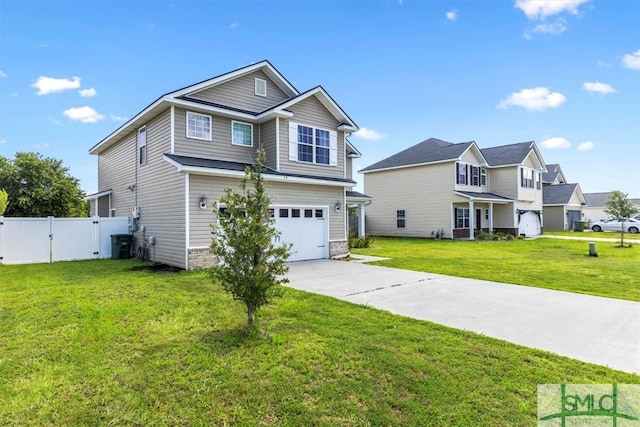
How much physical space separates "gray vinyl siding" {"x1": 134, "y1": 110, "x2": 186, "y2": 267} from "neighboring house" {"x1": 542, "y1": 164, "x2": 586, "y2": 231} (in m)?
37.5

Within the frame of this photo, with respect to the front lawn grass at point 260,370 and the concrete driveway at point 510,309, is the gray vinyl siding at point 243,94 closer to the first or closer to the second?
the concrete driveway at point 510,309

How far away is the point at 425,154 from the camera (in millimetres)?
27594

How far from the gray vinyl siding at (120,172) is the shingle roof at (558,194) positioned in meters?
38.3

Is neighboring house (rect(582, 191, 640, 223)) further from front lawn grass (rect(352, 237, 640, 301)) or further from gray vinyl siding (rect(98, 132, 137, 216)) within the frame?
gray vinyl siding (rect(98, 132, 137, 216))

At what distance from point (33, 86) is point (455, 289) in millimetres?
17047

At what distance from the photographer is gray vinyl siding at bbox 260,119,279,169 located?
1366cm

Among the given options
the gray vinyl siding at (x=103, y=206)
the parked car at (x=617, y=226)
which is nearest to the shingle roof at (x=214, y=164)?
the gray vinyl siding at (x=103, y=206)

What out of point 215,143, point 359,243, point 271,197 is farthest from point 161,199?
point 359,243

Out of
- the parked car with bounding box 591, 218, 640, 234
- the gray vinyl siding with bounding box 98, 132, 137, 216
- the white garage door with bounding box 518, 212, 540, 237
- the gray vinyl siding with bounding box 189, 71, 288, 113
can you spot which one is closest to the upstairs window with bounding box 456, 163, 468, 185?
the white garage door with bounding box 518, 212, 540, 237

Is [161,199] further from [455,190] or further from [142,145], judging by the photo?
[455,190]

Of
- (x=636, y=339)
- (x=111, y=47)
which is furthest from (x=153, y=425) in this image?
(x=111, y=47)

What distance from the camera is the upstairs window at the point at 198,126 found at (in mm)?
12461

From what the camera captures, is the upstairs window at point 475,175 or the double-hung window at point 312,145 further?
the upstairs window at point 475,175

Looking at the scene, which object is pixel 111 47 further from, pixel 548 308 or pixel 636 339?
pixel 636 339
